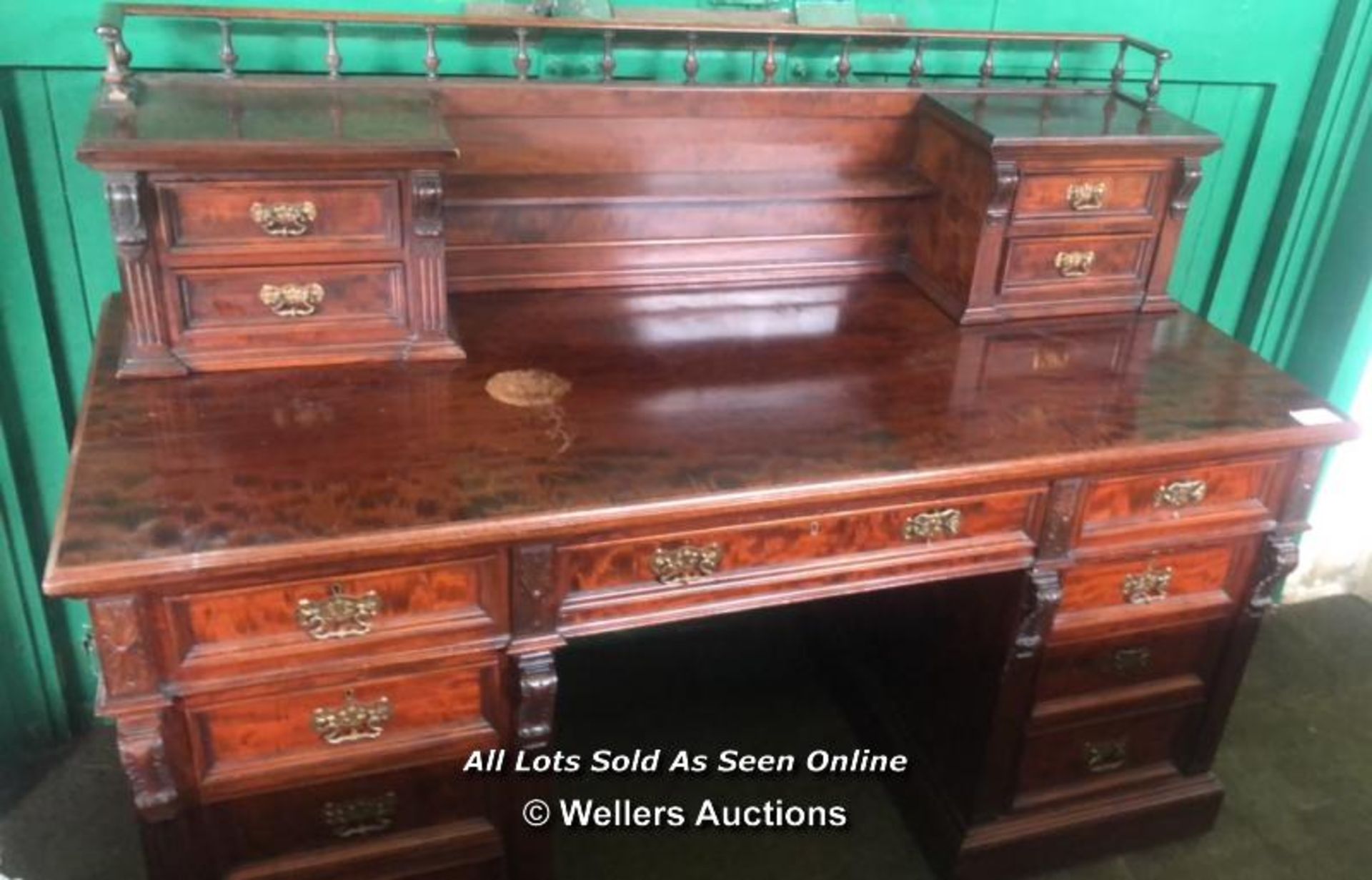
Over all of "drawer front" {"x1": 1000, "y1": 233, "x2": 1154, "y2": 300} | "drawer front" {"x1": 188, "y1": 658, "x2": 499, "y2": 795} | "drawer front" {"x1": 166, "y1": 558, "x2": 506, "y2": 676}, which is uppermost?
"drawer front" {"x1": 1000, "y1": 233, "x2": 1154, "y2": 300}

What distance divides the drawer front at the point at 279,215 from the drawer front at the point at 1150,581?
1.09 m

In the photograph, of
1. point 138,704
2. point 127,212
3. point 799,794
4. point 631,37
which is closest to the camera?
point 138,704

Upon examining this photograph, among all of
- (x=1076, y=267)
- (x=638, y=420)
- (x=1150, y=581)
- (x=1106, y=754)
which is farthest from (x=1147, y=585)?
(x=638, y=420)

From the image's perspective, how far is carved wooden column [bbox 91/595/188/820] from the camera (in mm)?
1241

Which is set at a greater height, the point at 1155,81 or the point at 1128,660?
the point at 1155,81

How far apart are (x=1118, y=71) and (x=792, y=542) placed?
43.3 inches

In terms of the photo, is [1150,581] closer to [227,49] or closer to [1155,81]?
[1155,81]

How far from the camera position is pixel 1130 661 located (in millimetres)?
1896

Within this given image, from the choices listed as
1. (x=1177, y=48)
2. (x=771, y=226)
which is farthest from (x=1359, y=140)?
(x=771, y=226)

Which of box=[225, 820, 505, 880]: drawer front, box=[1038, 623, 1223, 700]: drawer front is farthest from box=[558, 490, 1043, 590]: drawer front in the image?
box=[225, 820, 505, 880]: drawer front

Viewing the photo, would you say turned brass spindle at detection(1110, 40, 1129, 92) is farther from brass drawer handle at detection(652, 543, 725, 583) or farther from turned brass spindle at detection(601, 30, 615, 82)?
brass drawer handle at detection(652, 543, 725, 583)

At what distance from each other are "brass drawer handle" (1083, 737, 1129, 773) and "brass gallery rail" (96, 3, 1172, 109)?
1064 mm

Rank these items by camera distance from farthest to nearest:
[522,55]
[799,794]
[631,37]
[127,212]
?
[799,794], [631,37], [522,55], [127,212]

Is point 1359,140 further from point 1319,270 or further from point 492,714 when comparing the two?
point 492,714
